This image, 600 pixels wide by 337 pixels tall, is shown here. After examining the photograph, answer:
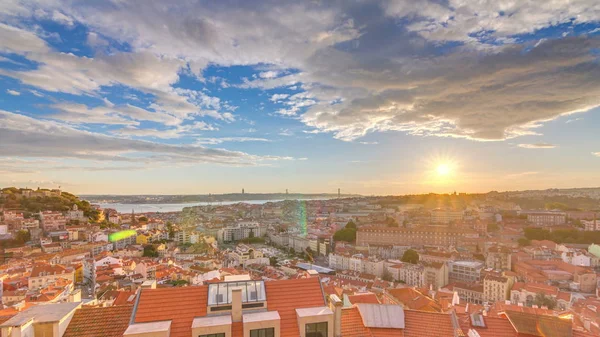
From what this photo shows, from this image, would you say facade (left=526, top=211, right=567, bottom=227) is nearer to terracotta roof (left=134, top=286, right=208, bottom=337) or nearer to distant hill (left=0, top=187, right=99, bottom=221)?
terracotta roof (left=134, top=286, right=208, bottom=337)

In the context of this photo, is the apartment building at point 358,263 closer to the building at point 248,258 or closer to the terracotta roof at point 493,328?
the building at point 248,258

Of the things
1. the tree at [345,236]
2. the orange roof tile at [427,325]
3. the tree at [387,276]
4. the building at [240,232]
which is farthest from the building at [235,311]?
the building at [240,232]

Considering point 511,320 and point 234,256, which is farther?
point 234,256

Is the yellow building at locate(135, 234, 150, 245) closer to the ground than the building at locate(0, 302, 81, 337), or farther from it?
closer to the ground

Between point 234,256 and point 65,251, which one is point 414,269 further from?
point 65,251

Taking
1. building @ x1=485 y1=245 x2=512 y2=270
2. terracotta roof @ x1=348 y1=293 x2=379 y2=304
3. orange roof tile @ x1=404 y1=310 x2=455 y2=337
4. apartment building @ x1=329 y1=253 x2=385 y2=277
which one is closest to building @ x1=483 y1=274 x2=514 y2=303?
building @ x1=485 y1=245 x2=512 y2=270

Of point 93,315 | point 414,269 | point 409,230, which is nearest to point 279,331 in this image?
point 93,315
